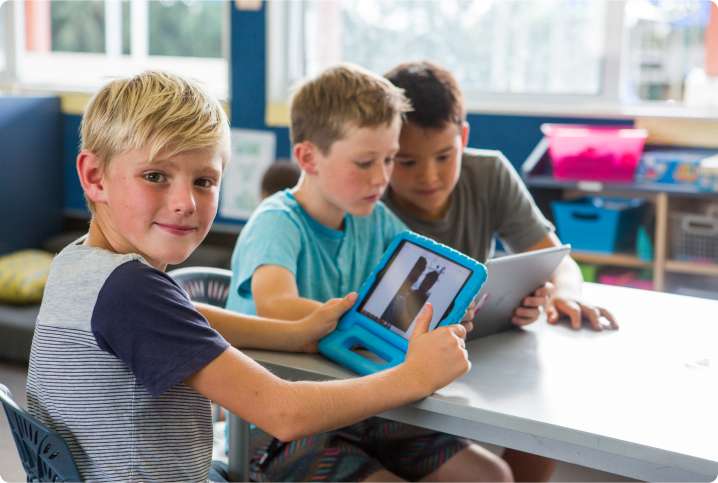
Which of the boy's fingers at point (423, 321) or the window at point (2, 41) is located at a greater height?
the window at point (2, 41)

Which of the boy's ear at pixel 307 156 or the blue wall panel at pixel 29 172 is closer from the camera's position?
the boy's ear at pixel 307 156

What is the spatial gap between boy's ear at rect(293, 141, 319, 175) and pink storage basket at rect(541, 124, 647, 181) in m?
1.87

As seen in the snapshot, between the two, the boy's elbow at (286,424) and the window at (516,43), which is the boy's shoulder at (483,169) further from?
the window at (516,43)

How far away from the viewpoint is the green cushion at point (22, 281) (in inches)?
147

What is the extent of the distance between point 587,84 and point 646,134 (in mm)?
519

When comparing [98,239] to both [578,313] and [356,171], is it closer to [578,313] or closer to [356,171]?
[356,171]

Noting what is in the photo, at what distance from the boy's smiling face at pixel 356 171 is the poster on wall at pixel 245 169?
2.58 m

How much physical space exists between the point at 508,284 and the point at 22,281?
282 centimetres

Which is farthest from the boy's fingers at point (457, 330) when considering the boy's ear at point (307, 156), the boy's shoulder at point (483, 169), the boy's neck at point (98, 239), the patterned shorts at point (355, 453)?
the boy's shoulder at point (483, 169)

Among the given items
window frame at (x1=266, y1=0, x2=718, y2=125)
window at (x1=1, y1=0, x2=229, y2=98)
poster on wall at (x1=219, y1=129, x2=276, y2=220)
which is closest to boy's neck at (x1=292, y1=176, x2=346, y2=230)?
window frame at (x1=266, y1=0, x2=718, y2=125)

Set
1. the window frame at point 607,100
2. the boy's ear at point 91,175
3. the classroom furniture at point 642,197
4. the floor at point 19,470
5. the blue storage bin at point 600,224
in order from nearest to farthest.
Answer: the boy's ear at point 91,175 → the floor at point 19,470 → the classroom furniture at point 642,197 → the blue storage bin at point 600,224 → the window frame at point 607,100

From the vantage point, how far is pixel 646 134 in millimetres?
3424

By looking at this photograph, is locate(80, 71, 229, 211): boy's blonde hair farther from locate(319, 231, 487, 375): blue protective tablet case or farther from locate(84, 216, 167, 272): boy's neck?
locate(319, 231, 487, 375): blue protective tablet case

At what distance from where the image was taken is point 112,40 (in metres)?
4.95
